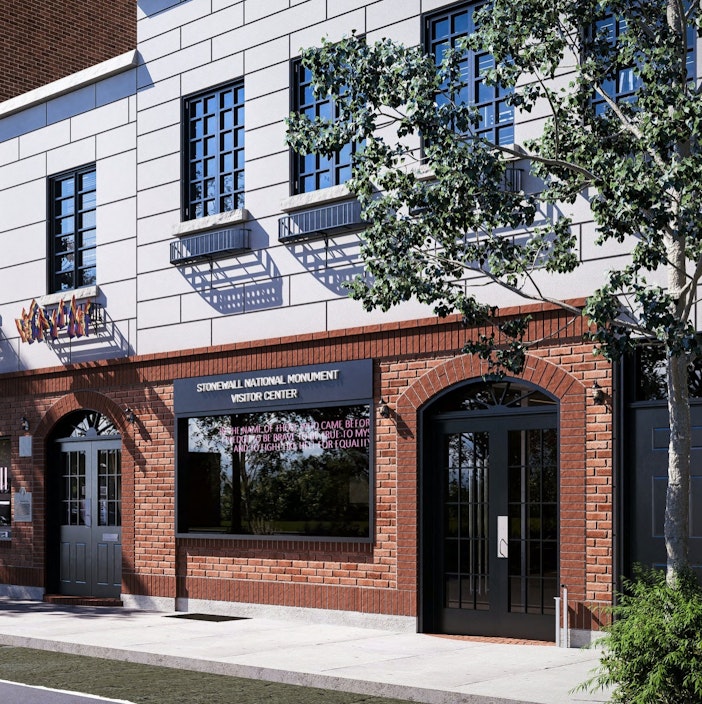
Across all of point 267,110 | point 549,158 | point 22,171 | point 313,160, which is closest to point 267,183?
point 313,160

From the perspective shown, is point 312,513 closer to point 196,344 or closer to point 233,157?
point 196,344

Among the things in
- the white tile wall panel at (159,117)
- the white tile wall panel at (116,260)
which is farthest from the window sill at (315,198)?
the white tile wall panel at (116,260)

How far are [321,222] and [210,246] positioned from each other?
2111mm

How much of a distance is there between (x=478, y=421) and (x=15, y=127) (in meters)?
10.7

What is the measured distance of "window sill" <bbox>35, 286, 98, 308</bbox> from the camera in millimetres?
19312

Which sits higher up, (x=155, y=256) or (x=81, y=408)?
(x=155, y=256)

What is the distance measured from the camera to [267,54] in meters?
16.9

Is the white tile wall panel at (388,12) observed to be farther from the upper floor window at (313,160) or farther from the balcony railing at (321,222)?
the balcony railing at (321,222)

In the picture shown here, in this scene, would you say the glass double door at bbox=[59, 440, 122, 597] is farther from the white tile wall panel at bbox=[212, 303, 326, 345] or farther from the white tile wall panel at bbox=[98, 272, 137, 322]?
the white tile wall panel at bbox=[212, 303, 326, 345]

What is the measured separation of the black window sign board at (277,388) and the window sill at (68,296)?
2455 mm

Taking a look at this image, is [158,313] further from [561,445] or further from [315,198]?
[561,445]

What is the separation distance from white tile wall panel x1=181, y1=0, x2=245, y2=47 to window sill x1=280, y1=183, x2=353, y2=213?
9.25ft

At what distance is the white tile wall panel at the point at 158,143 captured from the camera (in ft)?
59.5

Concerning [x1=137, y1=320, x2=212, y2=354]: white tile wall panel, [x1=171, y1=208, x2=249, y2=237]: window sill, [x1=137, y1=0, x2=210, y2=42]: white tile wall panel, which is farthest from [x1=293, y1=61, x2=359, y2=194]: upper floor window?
[x1=137, y1=320, x2=212, y2=354]: white tile wall panel
